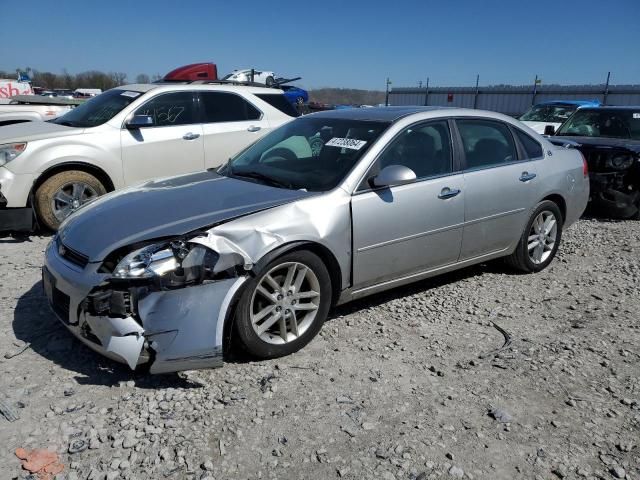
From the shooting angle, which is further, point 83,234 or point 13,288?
point 13,288

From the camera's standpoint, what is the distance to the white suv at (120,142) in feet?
19.1

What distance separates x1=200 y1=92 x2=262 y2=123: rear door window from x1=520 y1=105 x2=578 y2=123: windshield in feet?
27.2

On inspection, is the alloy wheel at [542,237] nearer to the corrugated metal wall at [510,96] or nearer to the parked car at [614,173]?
the parked car at [614,173]

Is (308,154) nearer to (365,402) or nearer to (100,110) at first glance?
(365,402)

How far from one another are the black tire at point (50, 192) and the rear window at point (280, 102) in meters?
2.74

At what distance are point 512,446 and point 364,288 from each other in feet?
4.95

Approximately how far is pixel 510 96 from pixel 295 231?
3001cm

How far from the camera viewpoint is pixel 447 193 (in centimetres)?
418

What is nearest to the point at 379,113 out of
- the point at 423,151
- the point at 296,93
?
the point at 423,151

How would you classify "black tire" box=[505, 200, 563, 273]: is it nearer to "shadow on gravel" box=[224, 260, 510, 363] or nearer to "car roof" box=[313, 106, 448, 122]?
"shadow on gravel" box=[224, 260, 510, 363]

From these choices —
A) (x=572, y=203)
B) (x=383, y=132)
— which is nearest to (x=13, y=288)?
(x=383, y=132)

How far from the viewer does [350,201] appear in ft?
12.0

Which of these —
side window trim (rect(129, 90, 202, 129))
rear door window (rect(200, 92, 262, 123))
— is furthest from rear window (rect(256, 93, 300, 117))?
side window trim (rect(129, 90, 202, 129))

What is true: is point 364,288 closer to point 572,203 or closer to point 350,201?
point 350,201
